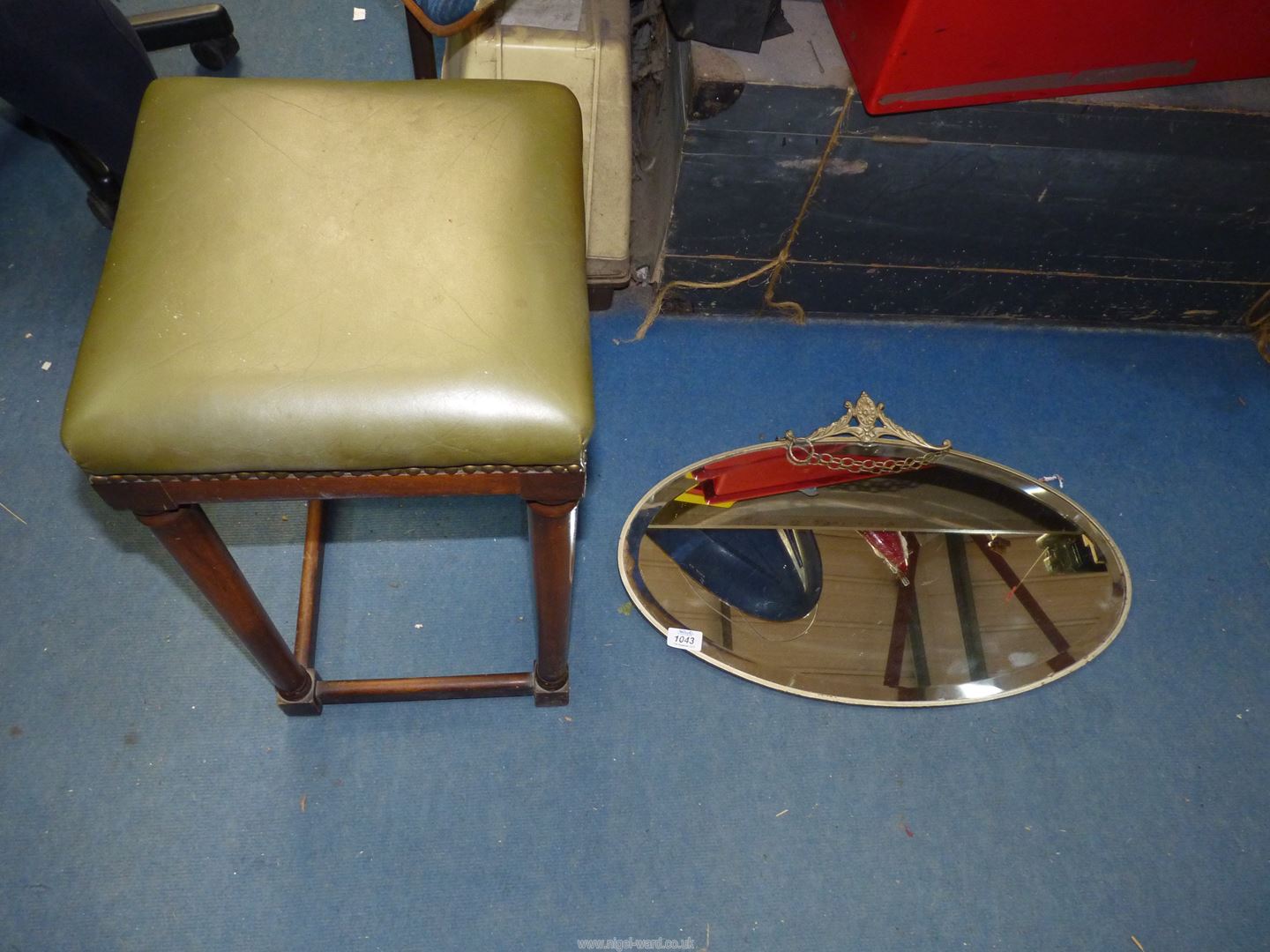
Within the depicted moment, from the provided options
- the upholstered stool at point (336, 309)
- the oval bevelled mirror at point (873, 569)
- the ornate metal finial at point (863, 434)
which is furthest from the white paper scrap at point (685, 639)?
the upholstered stool at point (336, 309)

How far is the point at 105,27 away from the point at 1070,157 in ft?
4.97

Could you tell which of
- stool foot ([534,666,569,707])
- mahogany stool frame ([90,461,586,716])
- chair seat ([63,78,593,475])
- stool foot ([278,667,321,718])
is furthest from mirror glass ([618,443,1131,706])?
chair seat ([63,78,593,475])

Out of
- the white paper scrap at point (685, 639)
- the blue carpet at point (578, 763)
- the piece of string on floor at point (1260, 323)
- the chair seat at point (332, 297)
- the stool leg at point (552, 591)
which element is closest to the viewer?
the chair seat at point (332, 297)

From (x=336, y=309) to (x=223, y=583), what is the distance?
35 centimetres

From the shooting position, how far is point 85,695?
1.28 meters

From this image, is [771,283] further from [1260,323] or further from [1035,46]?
→ [1260,323]

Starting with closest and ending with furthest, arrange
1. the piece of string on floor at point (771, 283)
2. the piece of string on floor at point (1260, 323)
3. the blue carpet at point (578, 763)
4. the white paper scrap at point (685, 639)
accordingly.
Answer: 1. the blue carpet at point (578, 763)
2. the white paper scrap at point (685, 639)
3. the piece of string on floor at point (771, 283)
4. the piece of string on floor at point (1260, 323)

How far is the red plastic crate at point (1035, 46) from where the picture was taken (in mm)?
1196

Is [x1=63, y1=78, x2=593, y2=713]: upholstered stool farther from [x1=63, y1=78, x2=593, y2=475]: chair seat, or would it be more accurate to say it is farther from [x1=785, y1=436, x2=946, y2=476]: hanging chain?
[x1=785, y1=436, x2=946, y2=476]: hanging chain

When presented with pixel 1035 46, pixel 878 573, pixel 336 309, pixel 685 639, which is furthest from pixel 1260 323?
pixel 336 309

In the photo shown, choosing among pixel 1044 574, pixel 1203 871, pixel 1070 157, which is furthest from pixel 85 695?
pixel 1070 157

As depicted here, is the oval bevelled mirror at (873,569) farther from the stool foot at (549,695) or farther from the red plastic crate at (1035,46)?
the red plastic crate at (1035,46)

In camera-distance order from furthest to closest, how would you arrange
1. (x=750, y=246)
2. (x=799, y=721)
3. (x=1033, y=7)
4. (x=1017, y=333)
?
(x=1017, y=333) < (x=750, y=246) < (x=799, y=721) < (x=1033, y=7)

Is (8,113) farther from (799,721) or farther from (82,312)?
(799,721)
